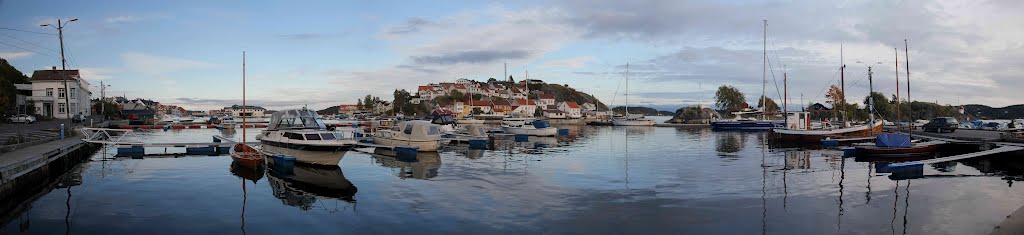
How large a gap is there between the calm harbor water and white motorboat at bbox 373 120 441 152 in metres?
7.28

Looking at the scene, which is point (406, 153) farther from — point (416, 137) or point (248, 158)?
point (248, 158)

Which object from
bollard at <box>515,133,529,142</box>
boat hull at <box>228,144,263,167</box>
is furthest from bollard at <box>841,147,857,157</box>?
boat hull at <box>228,144,263,167</box>

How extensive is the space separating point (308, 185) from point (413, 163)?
932 centimetres

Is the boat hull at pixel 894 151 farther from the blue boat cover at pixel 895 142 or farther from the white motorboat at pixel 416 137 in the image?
the white motorboat at pixel 416 137

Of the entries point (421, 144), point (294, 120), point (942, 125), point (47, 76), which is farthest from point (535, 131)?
point (47, 76)

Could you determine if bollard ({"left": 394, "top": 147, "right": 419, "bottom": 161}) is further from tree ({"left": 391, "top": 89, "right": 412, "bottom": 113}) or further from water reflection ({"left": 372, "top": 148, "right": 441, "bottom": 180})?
tree ({"left": 391, "top": 89, "right": 412, "bottom": 113})

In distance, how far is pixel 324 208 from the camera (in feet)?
55.1

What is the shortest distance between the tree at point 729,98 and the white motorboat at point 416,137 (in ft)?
394

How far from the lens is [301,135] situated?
2725 cm

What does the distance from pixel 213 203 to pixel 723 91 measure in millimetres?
143680

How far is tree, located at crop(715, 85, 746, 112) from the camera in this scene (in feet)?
471

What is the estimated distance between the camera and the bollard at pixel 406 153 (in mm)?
32975

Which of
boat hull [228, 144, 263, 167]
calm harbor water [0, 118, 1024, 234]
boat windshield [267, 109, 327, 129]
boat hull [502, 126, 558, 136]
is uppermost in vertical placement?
boat windshield [267, 109, 327, 129]

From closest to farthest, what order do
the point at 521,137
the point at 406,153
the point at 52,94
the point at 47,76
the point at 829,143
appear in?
the point at 406,153
the point at 829,143
the point at 521,137
the point at 52,94
the point at 47,76
